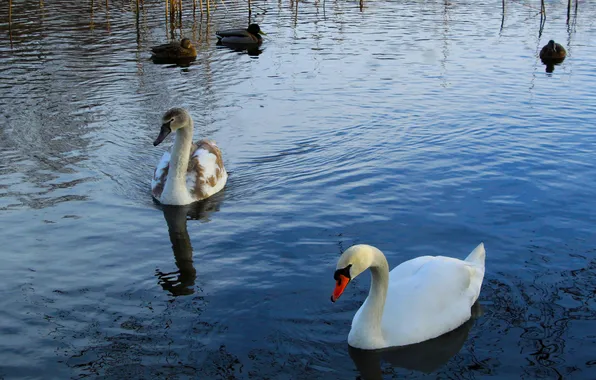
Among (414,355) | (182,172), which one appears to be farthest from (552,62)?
(414,355)

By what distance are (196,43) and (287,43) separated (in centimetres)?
288

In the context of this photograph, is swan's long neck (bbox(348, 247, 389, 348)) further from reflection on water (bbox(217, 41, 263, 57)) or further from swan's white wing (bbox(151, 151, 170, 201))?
reflection on water (bbox(217, 41, 263, 57))

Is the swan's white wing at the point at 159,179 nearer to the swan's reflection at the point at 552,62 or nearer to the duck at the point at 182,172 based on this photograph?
the duck at the point at 182,172

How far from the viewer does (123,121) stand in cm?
1563

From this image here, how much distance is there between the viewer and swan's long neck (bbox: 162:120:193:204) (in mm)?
11617

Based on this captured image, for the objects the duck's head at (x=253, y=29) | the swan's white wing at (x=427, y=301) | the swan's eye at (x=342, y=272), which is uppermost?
the duck's head at (x=253, y=29)

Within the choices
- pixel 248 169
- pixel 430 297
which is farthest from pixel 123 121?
pixel 430 297

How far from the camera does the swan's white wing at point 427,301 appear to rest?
7.50 meters

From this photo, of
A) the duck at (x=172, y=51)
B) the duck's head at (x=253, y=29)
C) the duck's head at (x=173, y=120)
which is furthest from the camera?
the duck's head at (x=253, y=29)

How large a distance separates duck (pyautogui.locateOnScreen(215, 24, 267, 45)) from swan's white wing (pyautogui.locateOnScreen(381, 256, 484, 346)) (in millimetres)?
17731

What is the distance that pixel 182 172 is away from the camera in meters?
11.8

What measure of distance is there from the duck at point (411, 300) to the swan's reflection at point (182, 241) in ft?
7.53

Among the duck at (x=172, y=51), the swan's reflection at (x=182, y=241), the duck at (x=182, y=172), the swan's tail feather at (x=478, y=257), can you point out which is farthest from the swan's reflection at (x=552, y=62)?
the swan's tail feather at (x=478, y=257)

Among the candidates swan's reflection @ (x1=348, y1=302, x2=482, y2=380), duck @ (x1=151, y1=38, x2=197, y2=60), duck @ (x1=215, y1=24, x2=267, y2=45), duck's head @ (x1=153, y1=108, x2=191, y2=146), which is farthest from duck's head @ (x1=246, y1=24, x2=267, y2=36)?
swan's reflection @ (x1=348, y1=302, x2=482, y2=380)
